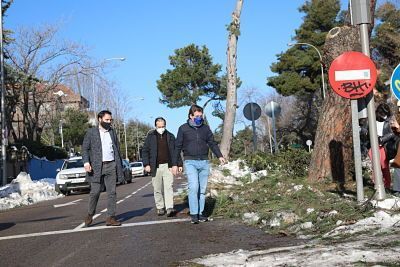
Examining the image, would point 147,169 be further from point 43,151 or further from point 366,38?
point 43,151

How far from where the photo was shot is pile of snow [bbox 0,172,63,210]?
17.7 metres

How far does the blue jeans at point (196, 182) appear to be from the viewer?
8.76 metres

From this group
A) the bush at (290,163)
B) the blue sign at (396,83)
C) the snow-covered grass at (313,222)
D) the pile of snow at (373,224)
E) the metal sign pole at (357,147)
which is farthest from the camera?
the bush at (290,163)

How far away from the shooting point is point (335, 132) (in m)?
10.9

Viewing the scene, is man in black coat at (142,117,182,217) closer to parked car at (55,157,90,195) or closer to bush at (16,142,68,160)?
parked car at (55,157,90,195)

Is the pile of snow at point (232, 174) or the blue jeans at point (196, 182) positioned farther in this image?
the pile of snow at point (232, 174)

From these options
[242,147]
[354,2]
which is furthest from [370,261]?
[242,147]

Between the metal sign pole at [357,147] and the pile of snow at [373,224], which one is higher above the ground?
the metal sign pole at [357,147]

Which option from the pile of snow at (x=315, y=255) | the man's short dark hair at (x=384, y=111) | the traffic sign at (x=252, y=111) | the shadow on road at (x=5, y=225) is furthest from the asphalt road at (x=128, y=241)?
the traffic sign at (x=252, y=111)

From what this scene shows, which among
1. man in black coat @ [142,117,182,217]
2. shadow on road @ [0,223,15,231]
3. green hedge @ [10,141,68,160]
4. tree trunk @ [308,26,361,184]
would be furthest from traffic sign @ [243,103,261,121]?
green hedge @ [10,141,68,160]

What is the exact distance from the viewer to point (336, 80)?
759 cm

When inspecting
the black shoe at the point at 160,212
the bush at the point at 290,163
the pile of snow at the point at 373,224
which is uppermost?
the bush at the point at 290,163

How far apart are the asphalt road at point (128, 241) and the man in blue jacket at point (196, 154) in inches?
14.8

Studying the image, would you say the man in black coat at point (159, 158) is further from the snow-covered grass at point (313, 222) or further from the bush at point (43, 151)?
the bush at point (43, 151)
